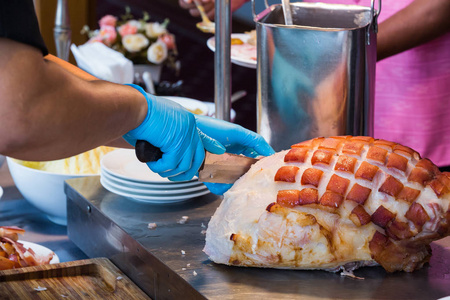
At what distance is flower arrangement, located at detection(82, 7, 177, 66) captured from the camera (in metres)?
3.80

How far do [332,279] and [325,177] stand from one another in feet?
0.80

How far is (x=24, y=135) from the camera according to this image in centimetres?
115

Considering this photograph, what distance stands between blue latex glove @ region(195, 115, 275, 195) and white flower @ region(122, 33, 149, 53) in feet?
6.85

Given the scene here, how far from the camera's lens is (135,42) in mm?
3811

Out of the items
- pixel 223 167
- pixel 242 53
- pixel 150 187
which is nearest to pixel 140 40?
pixel 242 53

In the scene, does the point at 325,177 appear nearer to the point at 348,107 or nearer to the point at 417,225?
the point at 417,225

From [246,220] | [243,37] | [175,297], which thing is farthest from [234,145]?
[243,37]

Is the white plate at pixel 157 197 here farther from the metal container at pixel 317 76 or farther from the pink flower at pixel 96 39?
the pink flower at pixel 96 39

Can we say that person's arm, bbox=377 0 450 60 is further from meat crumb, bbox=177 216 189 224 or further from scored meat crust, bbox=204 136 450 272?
meat crumb, bbox=177 216 189 224

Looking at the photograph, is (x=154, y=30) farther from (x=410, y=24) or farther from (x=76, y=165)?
(x=410, y=24)

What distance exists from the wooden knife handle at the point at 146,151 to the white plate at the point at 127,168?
1.06 feet

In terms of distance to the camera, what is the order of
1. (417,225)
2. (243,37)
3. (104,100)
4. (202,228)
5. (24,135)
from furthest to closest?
1. (243,37)
2. (202,228)
3. (417,225)
4. (104,100)
5. (24,135)

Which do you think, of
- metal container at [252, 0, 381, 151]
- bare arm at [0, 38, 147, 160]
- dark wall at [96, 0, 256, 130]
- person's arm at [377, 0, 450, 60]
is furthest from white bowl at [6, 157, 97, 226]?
dark wall at [96, 0, 256, 130]

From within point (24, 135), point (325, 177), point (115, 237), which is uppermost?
point (24, 135)
